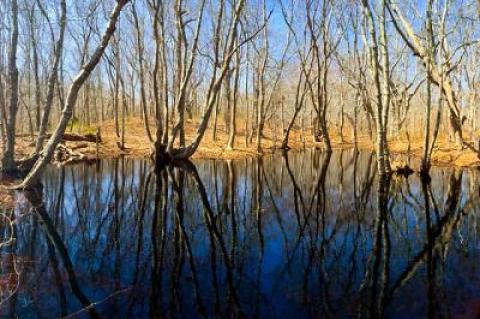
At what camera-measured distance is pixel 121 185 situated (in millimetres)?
14625

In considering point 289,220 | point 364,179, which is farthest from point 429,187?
point 289,220

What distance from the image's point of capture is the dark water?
16.8ft

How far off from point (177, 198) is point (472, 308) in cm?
848

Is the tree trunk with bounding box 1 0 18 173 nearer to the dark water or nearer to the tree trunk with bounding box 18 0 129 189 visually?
the dark water

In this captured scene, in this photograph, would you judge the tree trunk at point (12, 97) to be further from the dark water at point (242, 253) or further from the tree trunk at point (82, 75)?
the tree trunk at point (82, 75)

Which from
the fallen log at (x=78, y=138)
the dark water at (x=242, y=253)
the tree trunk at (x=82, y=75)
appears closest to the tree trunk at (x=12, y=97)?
the dark water at (x=242, y=253)

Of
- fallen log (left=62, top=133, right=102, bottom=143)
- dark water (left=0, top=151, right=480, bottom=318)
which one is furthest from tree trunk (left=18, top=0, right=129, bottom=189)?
fallen log (left=62, top=133, right=102, bottom=143)

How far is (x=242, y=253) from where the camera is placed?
7.25 m

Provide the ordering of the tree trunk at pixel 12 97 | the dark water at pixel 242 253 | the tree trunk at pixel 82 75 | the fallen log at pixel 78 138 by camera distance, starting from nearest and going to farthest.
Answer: the dark water at pixel 242 253, the tree trunk at pixel 82 75, the tree trunk at pixel 12 97, the fallen log at pixel 78 138

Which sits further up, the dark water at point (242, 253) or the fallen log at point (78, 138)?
the fallen log at point (78, 138)

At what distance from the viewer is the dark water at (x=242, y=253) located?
202 inches

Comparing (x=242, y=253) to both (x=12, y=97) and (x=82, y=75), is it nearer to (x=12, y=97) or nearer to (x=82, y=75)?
(x=82, y=75)

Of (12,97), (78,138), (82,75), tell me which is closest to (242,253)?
(82,75)

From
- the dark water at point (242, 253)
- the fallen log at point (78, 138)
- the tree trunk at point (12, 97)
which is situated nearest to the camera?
the dark water at point (242, 253)
